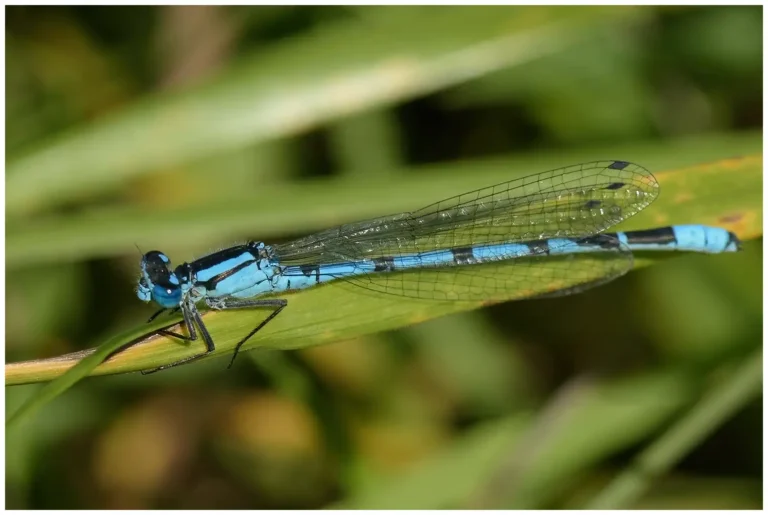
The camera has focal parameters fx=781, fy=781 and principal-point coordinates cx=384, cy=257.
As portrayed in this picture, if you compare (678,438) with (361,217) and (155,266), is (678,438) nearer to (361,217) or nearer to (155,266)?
(361,217)

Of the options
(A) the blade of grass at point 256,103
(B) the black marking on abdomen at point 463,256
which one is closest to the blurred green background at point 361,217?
(A) the blade of grass at point 256,103

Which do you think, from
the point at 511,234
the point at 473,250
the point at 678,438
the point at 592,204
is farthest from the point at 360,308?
the point at 678,438

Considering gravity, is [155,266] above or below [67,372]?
above

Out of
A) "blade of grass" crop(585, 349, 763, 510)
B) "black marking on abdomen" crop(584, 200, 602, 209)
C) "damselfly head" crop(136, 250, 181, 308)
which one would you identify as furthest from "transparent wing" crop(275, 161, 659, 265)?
"blade of grass" crop(585, 349, 763, 510)

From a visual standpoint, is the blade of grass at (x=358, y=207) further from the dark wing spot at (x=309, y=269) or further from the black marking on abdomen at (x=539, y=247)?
the black marking on abdomen at (x=539, y=247)

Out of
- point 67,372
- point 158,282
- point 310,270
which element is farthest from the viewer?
point 310,270

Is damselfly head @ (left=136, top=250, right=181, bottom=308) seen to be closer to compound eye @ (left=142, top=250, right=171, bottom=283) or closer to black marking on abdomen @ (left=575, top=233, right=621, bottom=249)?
compound eye @ (left=142, top=250, right=171, bottom=283)

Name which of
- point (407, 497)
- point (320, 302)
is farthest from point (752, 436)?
point (320, 302)
